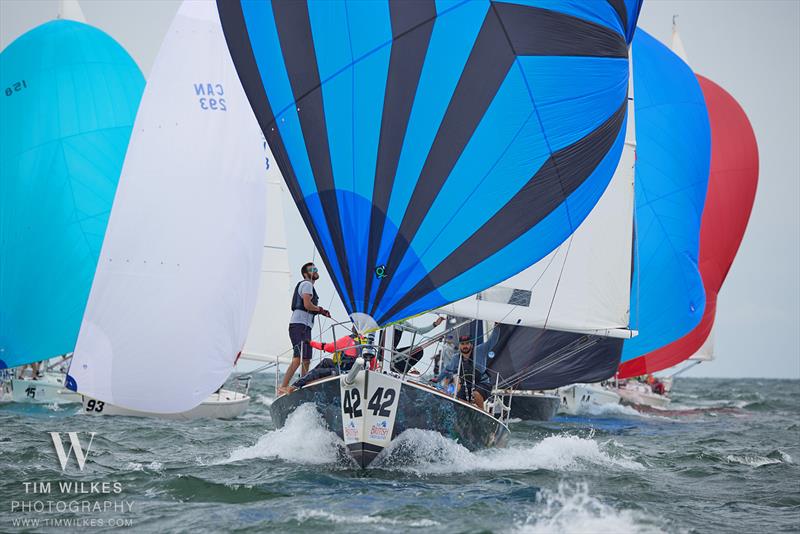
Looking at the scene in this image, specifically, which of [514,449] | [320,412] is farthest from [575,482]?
[320,412]

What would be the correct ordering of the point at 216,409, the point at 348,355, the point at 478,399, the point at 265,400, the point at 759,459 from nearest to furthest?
the point at 478,399 → the point at 348,355 → the point at 759,459 → the point at 216,409 → the point at 265,400

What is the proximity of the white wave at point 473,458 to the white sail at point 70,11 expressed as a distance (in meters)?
15.4

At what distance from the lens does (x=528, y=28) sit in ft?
38.0

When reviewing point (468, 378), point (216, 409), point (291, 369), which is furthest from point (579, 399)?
point (291, 369)

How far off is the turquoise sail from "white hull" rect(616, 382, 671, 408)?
17.3 meters

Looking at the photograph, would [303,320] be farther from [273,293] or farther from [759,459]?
[273,293]

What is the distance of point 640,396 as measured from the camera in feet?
103

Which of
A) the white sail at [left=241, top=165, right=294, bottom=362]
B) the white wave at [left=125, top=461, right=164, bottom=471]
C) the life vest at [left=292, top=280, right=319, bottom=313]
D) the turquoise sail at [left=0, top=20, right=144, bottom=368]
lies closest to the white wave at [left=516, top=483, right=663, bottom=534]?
the life vest at [left=292, top=280, right=319, bottom=313]

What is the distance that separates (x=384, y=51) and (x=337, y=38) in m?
0.64

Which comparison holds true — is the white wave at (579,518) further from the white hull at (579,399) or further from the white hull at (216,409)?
the white hull at (579,399)

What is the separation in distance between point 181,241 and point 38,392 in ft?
31.9

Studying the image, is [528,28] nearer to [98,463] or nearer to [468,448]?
[468,448]

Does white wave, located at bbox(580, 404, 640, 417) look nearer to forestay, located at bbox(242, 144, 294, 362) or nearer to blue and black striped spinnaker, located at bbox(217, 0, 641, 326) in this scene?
forestay, located at bbox(242, 144, 294, 362)

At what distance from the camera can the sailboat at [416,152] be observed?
11.1m
